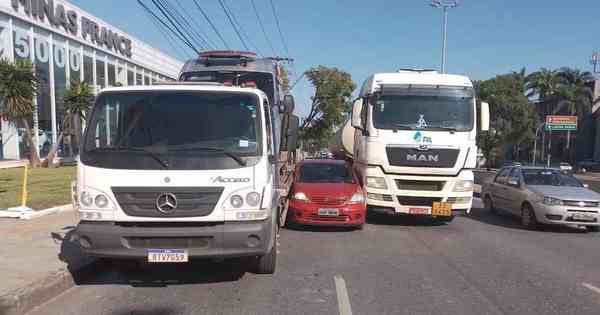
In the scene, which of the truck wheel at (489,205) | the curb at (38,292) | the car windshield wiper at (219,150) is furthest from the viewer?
the truck wheel at (489,205)

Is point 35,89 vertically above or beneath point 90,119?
above

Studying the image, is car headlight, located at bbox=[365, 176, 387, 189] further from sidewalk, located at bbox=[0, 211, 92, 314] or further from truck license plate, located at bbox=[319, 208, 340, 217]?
sidewalk, located at bbox=[0, 211, 92, 314]

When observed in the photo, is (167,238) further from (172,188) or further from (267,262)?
(267,262)

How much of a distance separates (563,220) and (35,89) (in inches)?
789

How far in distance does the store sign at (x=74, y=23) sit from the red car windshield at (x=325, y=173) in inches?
764

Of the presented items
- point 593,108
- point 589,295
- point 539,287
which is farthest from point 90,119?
point 593,108

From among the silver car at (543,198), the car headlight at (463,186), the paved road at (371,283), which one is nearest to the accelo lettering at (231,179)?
the paved road at (371,283)

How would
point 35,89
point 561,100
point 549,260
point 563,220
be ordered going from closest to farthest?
point 549,260, point 563,220, point 35,89, point 561,100

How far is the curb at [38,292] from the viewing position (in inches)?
183

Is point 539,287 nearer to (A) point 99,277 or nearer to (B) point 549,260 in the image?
(B) point 549,260

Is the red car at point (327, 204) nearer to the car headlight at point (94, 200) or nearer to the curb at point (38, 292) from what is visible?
the curb at point (38, 292)

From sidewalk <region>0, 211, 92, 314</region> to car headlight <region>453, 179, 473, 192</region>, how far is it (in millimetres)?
7297

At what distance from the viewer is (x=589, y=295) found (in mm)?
5547

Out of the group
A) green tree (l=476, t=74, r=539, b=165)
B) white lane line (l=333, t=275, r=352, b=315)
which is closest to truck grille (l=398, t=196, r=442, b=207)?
white lane line (l=333, t=275, r=352, b=315)
